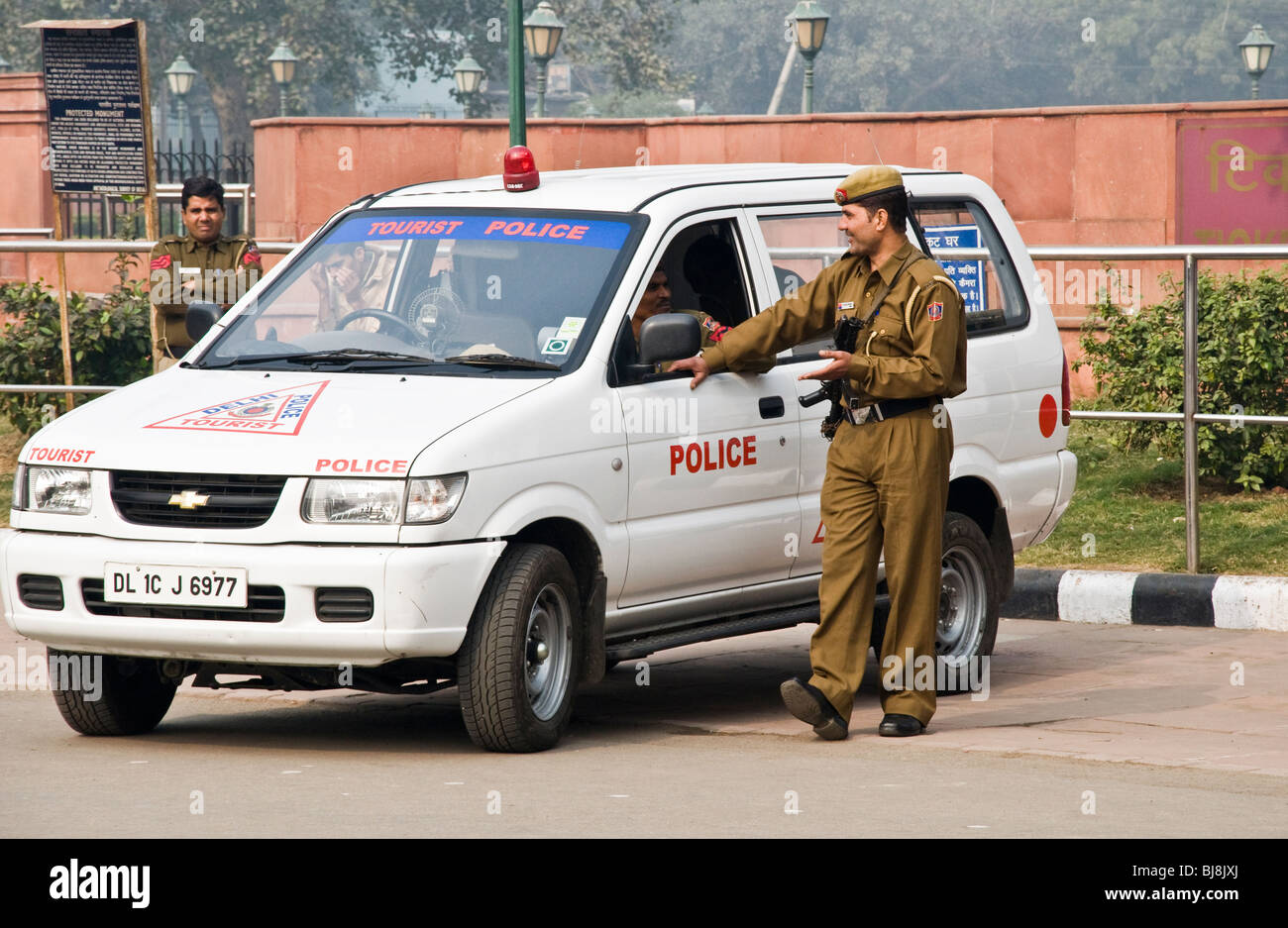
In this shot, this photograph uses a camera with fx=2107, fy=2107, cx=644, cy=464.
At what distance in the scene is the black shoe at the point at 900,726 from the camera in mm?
6906

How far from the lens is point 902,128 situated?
1880cm

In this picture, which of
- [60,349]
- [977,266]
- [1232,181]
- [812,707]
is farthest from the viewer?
[1232,181]

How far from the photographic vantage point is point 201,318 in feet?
24.2

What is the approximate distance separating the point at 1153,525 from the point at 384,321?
5.23m

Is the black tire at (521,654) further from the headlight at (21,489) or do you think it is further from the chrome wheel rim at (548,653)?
the headlight at (21,489)

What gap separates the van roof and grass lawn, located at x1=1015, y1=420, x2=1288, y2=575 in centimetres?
324

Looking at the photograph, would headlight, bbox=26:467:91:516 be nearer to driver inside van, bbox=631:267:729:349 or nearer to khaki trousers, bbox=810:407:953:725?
driver inside van, bbox=631:267:729:349

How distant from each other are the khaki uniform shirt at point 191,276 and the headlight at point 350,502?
383 centimetres

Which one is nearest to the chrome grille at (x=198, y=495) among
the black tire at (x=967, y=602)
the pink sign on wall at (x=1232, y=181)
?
the black tire at (x=967, y=602)

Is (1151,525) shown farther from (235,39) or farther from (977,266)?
(235,39)

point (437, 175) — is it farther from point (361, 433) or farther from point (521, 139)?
point (361, 433)

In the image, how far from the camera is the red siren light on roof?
7.20 m

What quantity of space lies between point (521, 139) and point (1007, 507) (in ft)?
33.1

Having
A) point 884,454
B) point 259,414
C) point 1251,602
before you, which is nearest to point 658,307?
point 884,454
